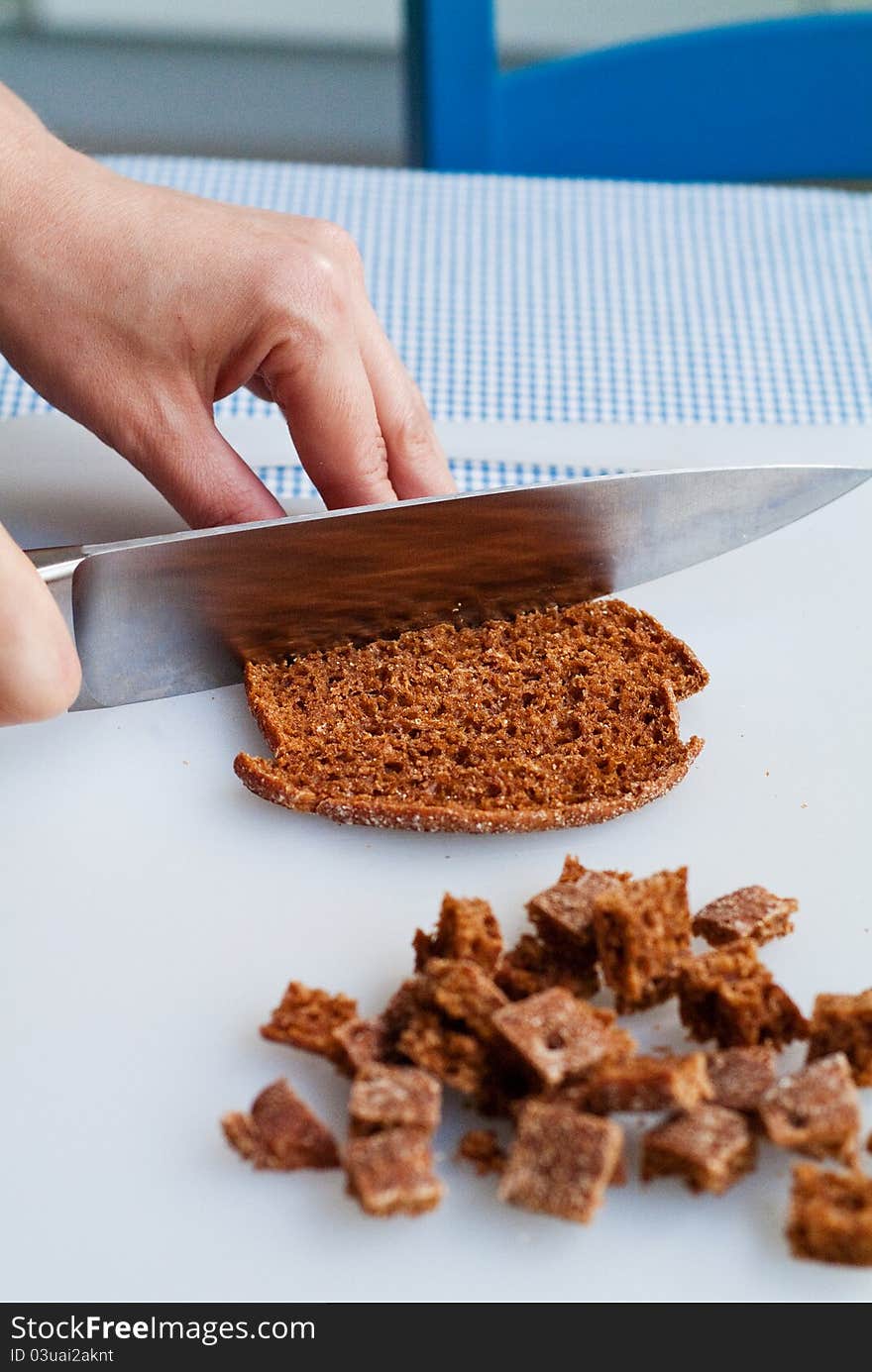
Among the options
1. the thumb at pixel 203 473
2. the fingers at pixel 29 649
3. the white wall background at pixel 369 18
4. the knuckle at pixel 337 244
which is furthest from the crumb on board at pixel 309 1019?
the white wall background at pixel 369 18

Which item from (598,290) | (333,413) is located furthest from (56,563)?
(598,290)

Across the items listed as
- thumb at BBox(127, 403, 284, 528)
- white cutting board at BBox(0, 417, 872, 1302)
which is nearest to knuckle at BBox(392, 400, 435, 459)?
thumb at BBox(127, 403, 284, 528)

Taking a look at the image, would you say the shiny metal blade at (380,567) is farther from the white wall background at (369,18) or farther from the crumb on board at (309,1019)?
the white wall background at (369,18)

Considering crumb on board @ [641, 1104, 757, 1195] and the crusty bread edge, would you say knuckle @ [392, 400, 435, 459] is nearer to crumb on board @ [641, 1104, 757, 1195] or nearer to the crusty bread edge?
the crusty bread edge

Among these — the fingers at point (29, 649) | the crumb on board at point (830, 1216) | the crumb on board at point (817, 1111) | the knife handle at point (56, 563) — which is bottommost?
the crumb on board at point (830, 1216)

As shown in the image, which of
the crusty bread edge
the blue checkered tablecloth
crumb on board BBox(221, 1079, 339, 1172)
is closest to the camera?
crumb on board BBox(221, 1079, 339, 1172)

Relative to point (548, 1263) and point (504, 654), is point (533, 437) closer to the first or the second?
point (504, 654)
